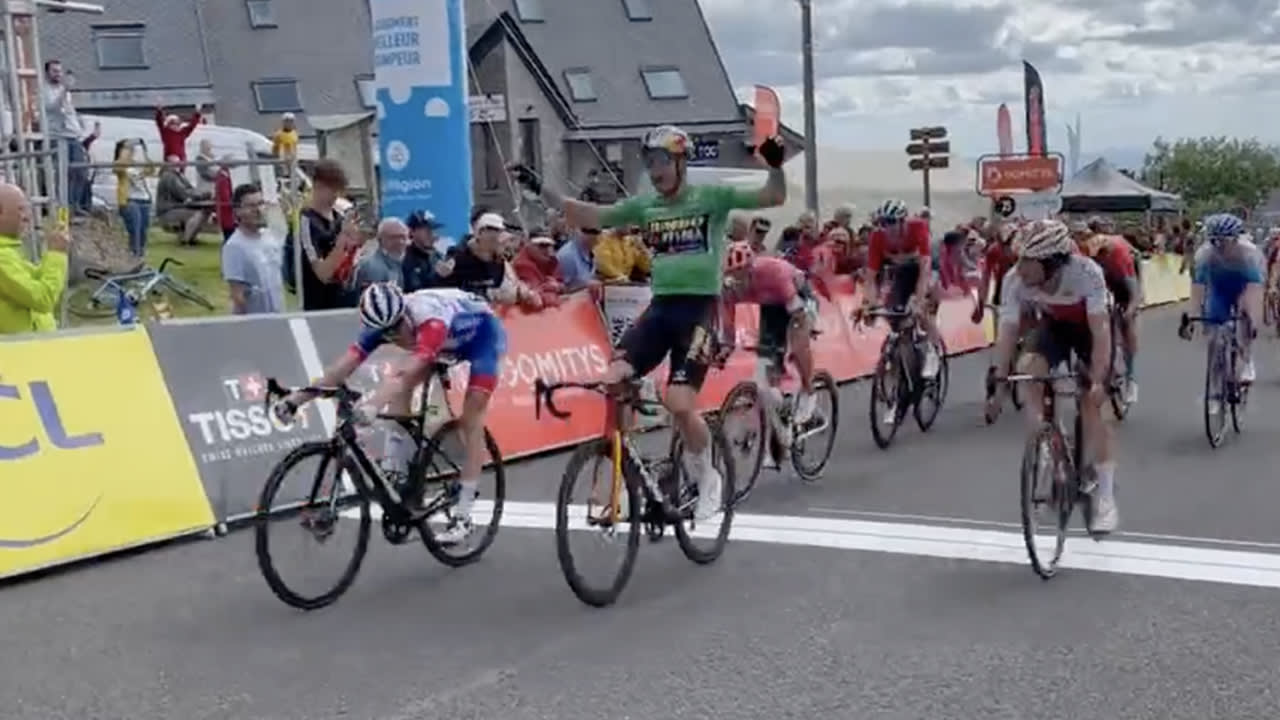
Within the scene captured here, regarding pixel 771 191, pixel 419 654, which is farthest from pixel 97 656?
pixel 771 191

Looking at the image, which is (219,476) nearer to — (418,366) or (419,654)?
(418,366)

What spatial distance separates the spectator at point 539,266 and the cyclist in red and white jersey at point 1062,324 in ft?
18.0

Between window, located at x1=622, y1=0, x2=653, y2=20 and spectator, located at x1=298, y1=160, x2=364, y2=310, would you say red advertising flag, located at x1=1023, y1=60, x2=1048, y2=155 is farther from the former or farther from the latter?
spectator, located at x1=298, y1=160, x2=364, y2=310

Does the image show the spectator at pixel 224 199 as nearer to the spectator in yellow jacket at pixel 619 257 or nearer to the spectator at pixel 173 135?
the spectator at pixel 173 135

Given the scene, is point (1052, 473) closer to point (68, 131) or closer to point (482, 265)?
point (482, 265)

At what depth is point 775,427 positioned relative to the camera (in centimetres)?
992

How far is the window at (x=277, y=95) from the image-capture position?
43.0 metres

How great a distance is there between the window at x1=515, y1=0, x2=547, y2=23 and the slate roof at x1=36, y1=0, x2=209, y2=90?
934 centimetres

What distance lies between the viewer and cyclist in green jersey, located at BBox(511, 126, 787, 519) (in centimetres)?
768

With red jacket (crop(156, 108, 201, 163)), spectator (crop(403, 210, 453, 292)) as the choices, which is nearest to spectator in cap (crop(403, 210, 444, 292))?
spectator (crop(403, 210, 453, 292))

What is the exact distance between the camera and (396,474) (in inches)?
301

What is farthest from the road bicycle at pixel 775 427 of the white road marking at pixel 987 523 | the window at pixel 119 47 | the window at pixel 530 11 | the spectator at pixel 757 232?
the window at pixel 530 11

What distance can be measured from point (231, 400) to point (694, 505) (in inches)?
128

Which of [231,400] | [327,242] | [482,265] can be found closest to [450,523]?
[231,400]
